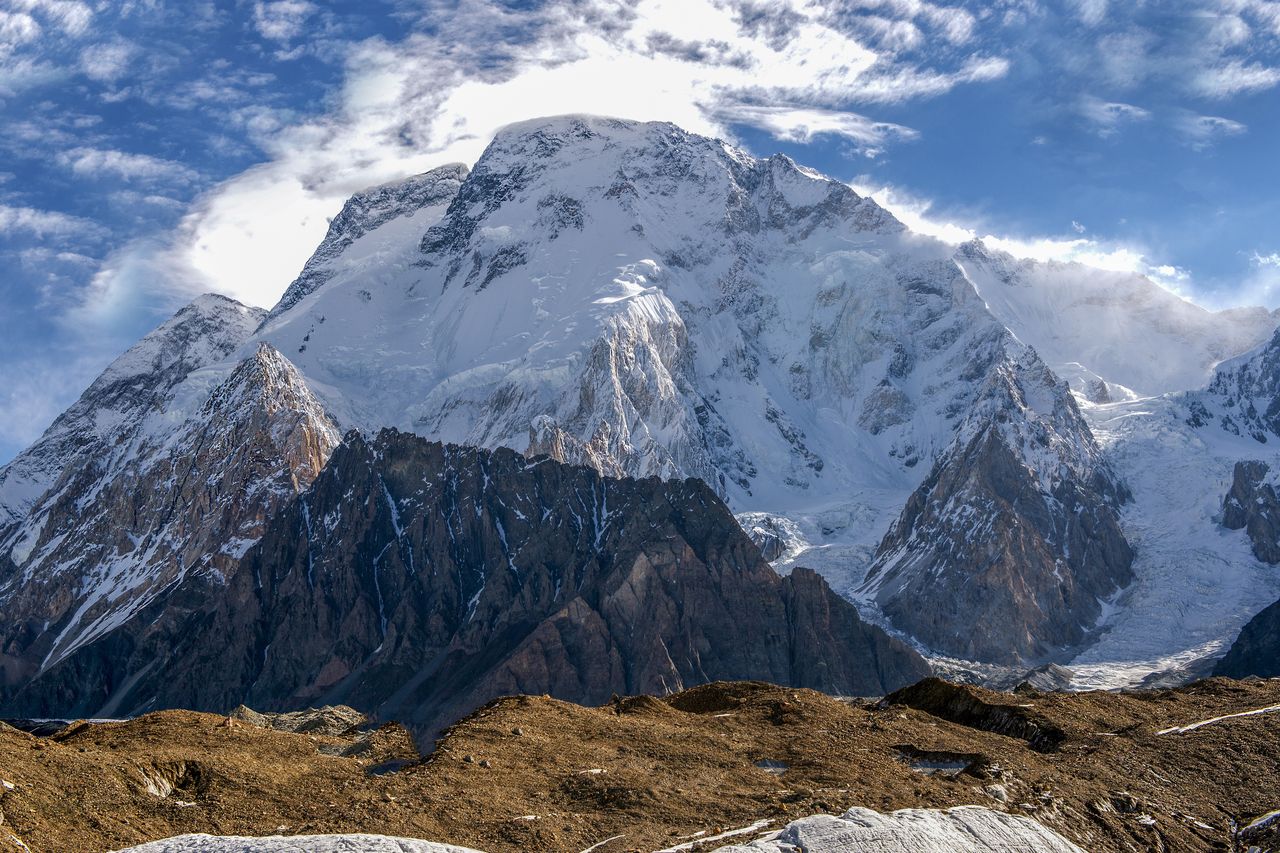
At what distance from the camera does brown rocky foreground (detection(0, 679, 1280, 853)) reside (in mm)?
37406

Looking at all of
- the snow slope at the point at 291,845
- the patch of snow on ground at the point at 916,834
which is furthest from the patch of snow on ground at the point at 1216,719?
the snow slope at the point at 291,845

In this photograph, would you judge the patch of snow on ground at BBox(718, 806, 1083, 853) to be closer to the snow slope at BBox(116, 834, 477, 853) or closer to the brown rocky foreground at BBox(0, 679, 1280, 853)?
the brown rocky foreground at BBox(0, 679, 1280, 853)

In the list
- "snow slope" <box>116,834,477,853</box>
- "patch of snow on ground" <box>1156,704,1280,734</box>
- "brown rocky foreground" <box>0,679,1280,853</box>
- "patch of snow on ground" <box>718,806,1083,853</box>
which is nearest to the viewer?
"snow slope" <box>116,834,477,853</box>

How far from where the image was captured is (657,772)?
145 ft

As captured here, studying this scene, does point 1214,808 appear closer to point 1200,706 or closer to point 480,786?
point 1200,706

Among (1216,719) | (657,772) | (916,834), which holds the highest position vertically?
(916,834)

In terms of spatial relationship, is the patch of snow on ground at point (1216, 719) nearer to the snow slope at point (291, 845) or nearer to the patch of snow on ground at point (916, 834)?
the patch of snow on ground at point (916, 834)

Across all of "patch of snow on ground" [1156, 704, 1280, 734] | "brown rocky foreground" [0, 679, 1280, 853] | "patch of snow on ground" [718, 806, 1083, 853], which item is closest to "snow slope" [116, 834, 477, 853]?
"brown rocky foreground" [0, 679, 1280, 853]

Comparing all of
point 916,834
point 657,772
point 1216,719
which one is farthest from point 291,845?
point 1216,719

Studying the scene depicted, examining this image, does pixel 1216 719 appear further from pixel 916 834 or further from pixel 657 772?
pixel 657 772

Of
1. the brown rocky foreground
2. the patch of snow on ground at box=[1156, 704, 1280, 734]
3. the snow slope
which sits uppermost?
the snow slope

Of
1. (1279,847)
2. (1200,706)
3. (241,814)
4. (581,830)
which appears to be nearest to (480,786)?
(581,830)

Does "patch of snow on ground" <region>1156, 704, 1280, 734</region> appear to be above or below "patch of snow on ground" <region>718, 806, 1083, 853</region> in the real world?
below

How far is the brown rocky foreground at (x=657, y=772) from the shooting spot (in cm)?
3741
